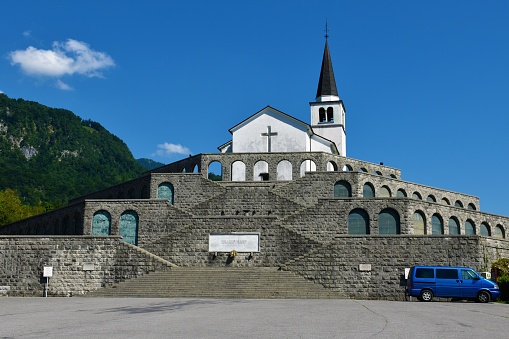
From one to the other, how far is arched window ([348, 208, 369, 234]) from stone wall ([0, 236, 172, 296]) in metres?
11.5

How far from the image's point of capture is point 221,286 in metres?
27.7

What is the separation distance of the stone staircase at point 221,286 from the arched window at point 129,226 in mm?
7161

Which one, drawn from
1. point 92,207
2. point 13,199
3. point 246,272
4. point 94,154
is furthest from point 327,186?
point 94,154

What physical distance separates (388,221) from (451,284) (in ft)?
37.0

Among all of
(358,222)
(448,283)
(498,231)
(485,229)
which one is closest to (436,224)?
(485,229)

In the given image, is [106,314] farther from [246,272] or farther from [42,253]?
[42,253]

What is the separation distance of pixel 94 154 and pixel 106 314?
137 m

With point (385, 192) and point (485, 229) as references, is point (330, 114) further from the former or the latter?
point (485, 229)

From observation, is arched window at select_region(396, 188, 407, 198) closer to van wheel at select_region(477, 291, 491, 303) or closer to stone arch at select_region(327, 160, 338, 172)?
stone arch at select_region(327, 160, 338, 172)

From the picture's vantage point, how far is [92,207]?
1503 inches

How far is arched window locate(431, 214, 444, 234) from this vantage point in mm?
38188

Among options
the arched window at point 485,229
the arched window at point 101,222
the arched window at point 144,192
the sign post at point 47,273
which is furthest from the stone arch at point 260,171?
the sign post at point 47,273

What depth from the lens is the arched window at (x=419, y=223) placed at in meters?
36.7

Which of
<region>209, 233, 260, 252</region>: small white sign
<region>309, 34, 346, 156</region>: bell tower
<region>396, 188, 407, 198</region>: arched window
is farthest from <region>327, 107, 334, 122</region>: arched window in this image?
<region>209, 233, 260, 252</region>: small white sign
